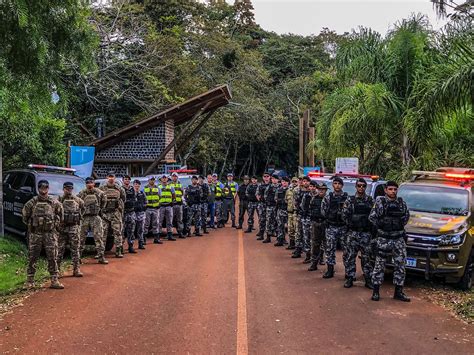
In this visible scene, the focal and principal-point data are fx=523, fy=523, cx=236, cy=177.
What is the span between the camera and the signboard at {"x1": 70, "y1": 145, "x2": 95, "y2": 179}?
56.7 feet

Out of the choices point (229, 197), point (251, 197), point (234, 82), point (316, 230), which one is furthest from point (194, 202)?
point (234, 82)

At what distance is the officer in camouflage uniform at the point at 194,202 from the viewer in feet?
53.5

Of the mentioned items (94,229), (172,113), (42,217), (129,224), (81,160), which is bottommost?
(129,224)

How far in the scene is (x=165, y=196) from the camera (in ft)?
49.0

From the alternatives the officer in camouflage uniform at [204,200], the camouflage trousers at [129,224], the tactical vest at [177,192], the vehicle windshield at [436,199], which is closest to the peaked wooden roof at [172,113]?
the officer in camouflage uniform at [204,200]

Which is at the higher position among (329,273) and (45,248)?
(45,248)

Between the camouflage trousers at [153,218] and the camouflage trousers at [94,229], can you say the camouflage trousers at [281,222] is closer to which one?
the camouflage trousers at [153,218]

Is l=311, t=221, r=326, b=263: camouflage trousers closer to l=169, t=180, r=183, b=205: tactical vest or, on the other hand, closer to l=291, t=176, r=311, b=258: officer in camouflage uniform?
l=291, t=176, r=311, b=258: officer in camouflage uniform

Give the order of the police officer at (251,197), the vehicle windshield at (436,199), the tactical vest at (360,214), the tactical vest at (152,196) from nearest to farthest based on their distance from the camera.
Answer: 1. the tactical vest at (360,214)
2. the vehicle windshield at (436,199)
3. the tactical vest at (152,196)
4. the police officer at (251,197)

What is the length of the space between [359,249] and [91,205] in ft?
18.4

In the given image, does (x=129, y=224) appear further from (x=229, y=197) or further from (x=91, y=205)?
(x=229, y=197)

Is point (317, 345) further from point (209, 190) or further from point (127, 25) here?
point (127, 25)

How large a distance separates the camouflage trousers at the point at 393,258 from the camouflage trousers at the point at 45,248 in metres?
5.38

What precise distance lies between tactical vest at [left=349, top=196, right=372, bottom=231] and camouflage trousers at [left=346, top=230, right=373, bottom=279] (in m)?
0.13
